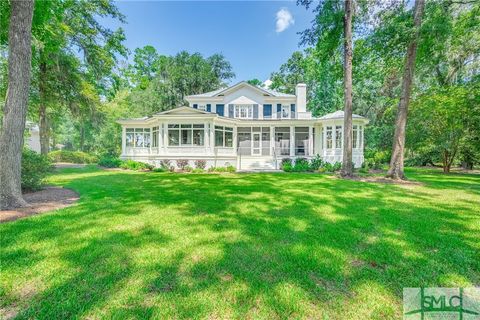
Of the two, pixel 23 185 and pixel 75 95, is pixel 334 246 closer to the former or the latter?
pixel 23 185

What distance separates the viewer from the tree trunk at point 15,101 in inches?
211

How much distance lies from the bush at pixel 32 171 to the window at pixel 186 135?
30.3 ft

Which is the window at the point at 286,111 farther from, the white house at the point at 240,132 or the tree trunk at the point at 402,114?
the tree trunk at the point at 402,114

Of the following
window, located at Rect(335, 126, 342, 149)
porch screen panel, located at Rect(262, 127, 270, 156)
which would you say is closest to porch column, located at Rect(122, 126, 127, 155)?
porch screen panel, located at Rect(262, 127, 270, 156)

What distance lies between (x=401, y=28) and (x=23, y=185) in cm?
1630

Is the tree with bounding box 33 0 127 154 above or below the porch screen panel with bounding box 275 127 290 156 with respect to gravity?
above

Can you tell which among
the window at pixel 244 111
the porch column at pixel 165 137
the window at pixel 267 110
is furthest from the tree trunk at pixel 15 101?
the window at pixel 267 110

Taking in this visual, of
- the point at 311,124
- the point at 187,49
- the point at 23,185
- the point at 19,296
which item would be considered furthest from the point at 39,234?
the point at 187,49

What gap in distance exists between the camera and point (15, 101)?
5.48 metres

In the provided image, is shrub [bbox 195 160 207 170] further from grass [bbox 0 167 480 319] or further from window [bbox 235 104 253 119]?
grass [bbox 0 167 480 319]

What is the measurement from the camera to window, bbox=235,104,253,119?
2089 centimetres

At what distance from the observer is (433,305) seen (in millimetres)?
2197

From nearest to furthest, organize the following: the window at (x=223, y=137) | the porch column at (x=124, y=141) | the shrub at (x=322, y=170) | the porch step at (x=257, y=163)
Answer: the shrub at (x=322, y=170), the porch step at (x=257, y=163), the window at (x=223, y=137), the porch column at (x=124, y=141)

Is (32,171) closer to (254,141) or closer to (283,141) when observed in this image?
(254,141)
